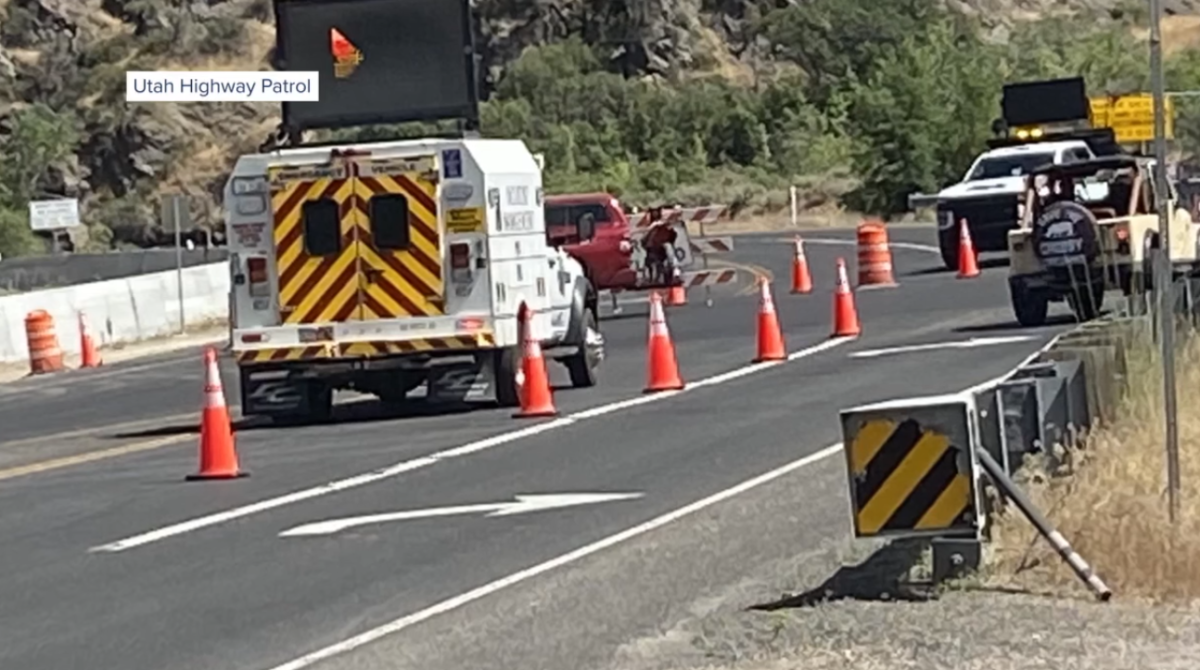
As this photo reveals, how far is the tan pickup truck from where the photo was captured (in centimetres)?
2414

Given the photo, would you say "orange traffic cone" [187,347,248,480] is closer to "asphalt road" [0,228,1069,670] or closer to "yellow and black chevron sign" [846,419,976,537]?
"asphalt road" [0,228,1069,670]

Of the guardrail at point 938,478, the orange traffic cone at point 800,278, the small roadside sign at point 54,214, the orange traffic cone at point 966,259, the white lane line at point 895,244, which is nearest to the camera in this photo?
the guardrail at point 938,478

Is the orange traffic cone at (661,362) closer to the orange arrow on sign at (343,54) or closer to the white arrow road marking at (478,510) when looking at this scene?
the orange arrow on sign at (343,54)

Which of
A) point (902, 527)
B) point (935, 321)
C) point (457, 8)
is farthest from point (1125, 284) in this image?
point (902, 527)

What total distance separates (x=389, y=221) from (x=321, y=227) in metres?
0.60

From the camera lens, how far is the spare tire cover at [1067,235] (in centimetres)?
2450

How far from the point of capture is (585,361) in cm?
2355

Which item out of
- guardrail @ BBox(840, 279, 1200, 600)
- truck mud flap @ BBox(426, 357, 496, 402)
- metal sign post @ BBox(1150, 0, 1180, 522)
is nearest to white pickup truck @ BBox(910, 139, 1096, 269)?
truck mud flap @ BBox(426, 357, 496, 402)

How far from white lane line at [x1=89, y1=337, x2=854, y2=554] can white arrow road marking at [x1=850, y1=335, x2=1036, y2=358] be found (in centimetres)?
83

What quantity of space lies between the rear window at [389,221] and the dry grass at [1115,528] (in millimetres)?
9769

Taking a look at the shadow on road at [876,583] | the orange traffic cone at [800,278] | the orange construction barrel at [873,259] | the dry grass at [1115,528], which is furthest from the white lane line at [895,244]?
the shadow on road at [876,583]

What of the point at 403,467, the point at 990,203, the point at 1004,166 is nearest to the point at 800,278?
the point at 990,203

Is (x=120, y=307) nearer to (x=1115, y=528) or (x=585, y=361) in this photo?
(x=585, y=361)

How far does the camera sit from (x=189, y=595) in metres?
12.7
